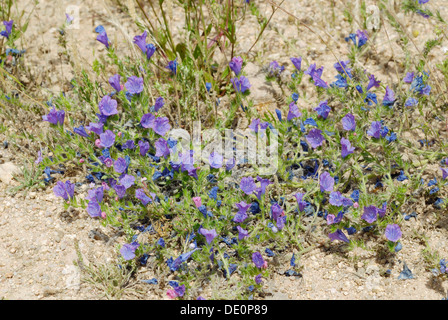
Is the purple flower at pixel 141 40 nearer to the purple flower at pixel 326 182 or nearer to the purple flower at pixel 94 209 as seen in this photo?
the purple flower at pixel 94 209

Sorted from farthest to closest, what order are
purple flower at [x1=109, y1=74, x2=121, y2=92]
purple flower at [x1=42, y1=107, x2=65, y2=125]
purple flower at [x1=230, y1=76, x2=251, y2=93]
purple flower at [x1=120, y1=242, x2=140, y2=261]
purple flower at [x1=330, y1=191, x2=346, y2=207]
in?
purple flower at [x1=230, y1=76, x2=251, y2=93], purple flower at [x1=109, y1=74, x2=121, y2=92], purple flower at [x1=42, y1=107, x2=65, y2=125], purple flower at [x1=330, y1=191, x2=346, y2=207], purple flower at [x1=120, y1=242, x2=140, y2=261]

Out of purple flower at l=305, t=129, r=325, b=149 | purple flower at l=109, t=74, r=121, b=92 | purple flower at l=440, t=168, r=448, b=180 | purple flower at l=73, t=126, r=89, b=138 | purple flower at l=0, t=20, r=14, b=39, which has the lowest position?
purple flower at l=440, t=168, r=448, b=180

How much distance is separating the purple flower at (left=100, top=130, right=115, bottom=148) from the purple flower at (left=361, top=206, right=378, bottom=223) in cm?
169

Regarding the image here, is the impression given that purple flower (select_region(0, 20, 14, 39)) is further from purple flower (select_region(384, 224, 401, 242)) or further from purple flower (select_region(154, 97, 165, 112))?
purple flower (select_region(384, 224, 401, 242))

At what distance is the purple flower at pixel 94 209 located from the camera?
293cm

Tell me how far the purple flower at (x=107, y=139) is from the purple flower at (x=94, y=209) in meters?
0.40

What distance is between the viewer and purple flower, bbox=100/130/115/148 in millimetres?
3102

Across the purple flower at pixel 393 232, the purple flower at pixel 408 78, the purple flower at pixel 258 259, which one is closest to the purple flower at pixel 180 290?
the purple flower at pixel 258 259

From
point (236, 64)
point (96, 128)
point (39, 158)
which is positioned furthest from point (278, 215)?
point (39, 158)

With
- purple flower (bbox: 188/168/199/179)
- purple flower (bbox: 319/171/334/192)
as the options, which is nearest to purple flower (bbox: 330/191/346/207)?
purple flower (bbox: 319/171/334/192)

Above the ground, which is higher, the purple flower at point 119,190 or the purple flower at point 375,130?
the purple flower at point 375,130

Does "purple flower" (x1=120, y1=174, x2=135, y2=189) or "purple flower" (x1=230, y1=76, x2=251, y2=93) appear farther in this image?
"purple flower" (x1=230, y1=76, x2=251, y2=93)

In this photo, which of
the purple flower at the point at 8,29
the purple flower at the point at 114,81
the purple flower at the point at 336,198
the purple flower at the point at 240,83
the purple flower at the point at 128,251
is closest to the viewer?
the purple flower at the point at 128,251

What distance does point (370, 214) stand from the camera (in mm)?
2799
